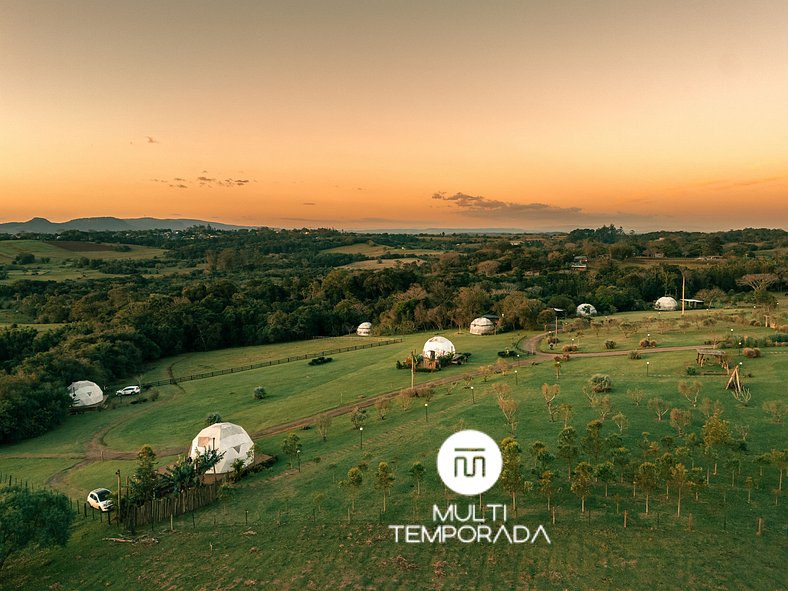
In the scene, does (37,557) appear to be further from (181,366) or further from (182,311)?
(182,311)

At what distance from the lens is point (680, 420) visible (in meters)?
32.6

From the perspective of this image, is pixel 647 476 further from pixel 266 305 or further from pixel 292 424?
pixel 266 305

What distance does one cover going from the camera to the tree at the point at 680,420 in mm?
32478

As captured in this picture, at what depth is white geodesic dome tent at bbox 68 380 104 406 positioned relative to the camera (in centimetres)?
5669

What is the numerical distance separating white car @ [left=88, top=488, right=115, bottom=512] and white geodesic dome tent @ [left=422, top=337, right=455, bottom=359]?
39377 millimetres

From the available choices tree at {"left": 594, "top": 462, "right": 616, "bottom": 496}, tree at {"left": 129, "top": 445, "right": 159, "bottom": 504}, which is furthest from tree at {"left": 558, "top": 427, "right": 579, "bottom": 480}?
tree at {"left": 129, "top": 445, "right": 159, "bottom": 504}

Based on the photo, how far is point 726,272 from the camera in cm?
11644

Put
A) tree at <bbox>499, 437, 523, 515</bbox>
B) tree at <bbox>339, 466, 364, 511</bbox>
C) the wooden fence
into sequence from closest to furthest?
tree at <bbox>499, 437, 523, 515</bbox>
tree at <bbox>339, 466, 364, 511</bbox>
the wooden fence

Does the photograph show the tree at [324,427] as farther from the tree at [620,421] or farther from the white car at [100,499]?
the tree at [620,421]

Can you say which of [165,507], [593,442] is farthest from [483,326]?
[165,507]

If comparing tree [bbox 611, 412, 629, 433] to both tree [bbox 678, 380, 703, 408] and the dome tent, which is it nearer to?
tree [bbox 678, 380, 703, 408]

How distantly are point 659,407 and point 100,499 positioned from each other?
39461mm

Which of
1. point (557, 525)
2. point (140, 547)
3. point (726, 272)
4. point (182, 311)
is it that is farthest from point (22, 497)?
point (726, 272)

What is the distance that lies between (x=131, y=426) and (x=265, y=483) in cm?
2424
